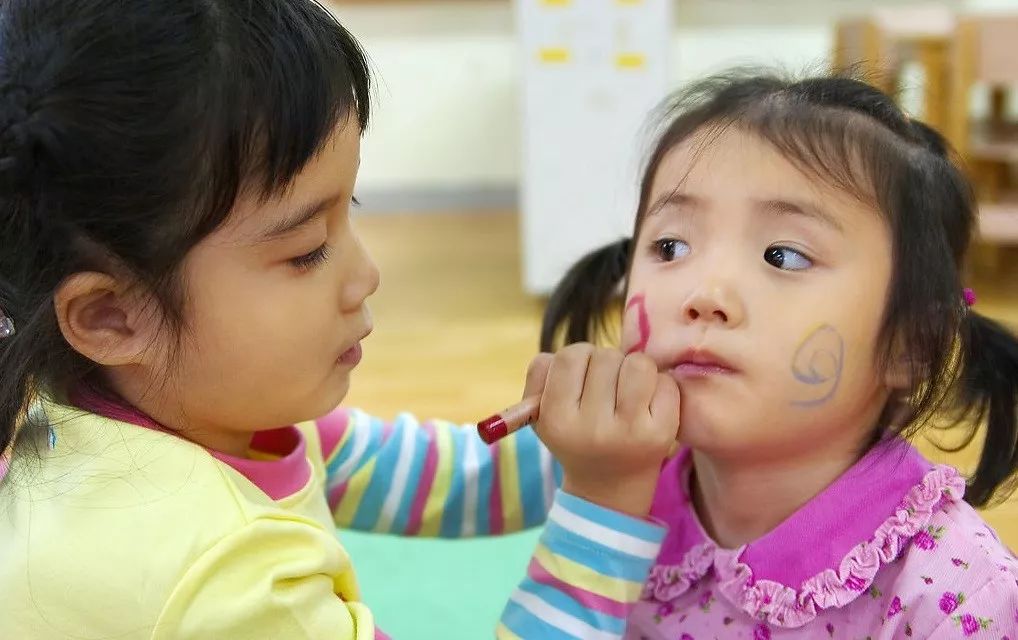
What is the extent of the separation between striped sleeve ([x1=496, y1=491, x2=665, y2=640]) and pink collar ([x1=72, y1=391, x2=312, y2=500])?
20 centimetres

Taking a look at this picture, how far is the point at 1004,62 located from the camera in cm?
209

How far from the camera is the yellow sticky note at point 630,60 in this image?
209 cm

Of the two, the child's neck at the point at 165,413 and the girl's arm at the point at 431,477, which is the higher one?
the child's neck at the point at 165,413

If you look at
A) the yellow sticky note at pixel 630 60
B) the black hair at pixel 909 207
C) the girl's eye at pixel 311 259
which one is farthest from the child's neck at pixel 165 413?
the yellow sticky note at pixel 630 60

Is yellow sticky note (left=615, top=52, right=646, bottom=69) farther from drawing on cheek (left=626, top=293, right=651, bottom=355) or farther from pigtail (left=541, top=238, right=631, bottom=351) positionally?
drawing on cheek (left=626, top=293, right=651, bottom=355)

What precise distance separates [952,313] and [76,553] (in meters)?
0.58

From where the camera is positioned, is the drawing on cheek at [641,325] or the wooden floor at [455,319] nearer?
the drawing on cheek at [641,325]

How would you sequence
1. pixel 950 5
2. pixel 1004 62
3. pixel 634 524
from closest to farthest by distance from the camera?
pixel 634 524, pixel 1004 62, pixel 950 5

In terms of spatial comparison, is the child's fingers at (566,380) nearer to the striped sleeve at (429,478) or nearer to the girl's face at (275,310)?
the girl's face at (275,310)

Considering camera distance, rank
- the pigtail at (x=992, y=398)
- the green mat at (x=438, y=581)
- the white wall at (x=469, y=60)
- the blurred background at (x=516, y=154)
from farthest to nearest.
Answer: the white wall at (x=469, y=60) → the blurred background at (x=516, y=154) → the green mat at (x=438, y=581) → the pigtail at (x=992, y=398)

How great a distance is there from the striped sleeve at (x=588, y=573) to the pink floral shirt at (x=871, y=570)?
0.08 meters

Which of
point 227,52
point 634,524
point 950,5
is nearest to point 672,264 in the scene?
point 634,524

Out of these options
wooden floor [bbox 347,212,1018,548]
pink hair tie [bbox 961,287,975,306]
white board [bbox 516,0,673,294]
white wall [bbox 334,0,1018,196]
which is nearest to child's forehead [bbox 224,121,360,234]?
pink hair tie [bbox 961,287,975,306]

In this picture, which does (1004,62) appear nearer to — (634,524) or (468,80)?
(468,80)
